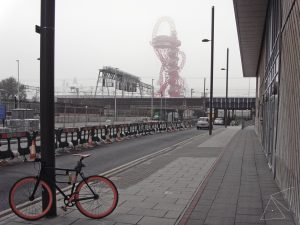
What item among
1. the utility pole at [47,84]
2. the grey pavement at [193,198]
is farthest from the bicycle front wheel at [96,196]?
the utility pole at [47,84]

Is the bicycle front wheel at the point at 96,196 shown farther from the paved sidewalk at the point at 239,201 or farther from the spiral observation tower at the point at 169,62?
the spiral observation tower at the point at 169,62

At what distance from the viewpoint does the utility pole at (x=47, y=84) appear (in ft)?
18.8

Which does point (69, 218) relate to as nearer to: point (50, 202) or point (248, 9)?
point (50, 202)

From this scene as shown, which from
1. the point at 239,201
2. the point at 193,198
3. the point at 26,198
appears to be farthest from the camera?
the point at 193,198

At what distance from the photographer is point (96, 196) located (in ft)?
19.8

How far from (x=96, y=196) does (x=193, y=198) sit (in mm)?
2012

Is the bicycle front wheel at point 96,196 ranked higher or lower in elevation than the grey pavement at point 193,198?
higher

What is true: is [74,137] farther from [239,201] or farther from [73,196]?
[73,196]

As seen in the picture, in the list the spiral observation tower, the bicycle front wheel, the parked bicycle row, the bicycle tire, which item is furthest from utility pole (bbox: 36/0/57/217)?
the spiral observation tower

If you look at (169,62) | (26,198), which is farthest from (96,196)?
(169,62)

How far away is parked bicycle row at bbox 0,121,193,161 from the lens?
43.5 feet

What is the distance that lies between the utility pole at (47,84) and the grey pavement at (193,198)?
0.88 metres

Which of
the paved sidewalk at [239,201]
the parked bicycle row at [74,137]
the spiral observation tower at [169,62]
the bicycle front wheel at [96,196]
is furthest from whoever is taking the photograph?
the spiral observation tower at [169,62]

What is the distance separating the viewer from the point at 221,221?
226 inches
